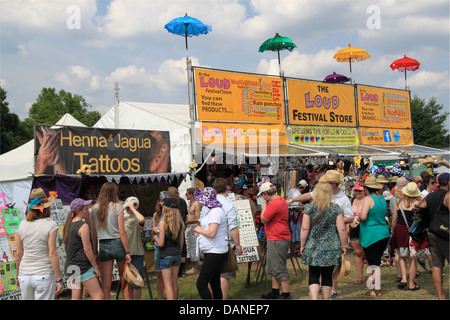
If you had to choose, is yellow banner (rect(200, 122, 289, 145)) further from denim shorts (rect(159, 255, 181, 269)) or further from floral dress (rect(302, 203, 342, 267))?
floral dress (rect(302, 203, 342, 267))

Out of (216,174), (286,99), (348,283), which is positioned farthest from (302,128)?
(348,283)

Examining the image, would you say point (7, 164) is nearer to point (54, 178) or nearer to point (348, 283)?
point (54, 178)

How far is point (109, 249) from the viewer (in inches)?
200

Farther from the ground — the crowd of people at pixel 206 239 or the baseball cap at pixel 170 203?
the baseball cap at pixel 170 203

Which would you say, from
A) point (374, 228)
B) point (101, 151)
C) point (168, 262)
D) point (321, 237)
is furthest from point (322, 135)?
point (168, 262)

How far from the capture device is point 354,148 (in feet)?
45.0

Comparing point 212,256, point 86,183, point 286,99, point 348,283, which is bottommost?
point 348,283

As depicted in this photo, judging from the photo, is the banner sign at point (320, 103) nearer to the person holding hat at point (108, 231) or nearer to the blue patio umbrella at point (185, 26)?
the blue patio umbrella at point (185, 26)

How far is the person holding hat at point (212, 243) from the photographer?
15.7 ft

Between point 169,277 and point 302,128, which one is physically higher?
point 302,128

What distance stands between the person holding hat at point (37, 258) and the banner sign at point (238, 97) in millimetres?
7179

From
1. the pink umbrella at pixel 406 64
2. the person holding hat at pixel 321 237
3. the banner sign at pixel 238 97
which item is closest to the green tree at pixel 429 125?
the pink umbrella at pixel 406 64
